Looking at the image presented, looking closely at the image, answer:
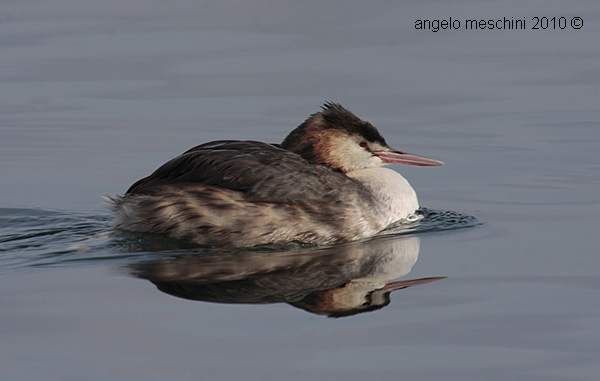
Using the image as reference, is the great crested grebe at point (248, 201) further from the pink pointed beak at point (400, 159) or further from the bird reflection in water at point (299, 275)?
the pink pointed beak at point (400, 159)

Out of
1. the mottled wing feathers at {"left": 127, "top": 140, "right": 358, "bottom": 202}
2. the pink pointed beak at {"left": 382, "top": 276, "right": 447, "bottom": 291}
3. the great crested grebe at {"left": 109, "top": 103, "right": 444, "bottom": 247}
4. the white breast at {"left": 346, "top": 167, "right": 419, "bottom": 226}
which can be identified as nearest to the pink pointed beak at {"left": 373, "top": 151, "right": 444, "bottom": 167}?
the white breast at {"left": 346, "top": 167, "right": 419, "bottom": 226}

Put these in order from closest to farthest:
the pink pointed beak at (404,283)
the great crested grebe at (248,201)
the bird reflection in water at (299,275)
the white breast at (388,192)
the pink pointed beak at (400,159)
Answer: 1. the bird reflection in water at (299,275)
2. the pink pointed beak at (404,283)
3. the great crested grebe at (248,201)
4. the white breast at (388,192)
5. the pink pointed beak at (400,159)

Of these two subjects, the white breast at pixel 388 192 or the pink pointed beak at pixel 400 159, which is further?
the pink pointed beak at pixel 400 159

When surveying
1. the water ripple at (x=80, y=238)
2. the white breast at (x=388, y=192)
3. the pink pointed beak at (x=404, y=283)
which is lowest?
the pink pointed beak at (x=404, y=283)

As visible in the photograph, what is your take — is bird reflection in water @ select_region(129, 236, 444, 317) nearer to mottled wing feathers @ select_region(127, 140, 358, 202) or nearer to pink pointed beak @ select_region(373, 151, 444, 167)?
mottled wing feathers @ select_region(127, 140, 358, 202)

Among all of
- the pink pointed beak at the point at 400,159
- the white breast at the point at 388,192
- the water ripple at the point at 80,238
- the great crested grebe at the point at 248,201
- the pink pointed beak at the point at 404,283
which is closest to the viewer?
the pink pointed beak at the point at 404,283

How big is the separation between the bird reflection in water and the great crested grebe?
251 millimetres

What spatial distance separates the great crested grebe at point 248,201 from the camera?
299 inches

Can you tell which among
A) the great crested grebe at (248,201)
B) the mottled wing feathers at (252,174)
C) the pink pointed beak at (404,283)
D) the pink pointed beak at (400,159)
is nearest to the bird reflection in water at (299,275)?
the pink pointed beak at (404,283)

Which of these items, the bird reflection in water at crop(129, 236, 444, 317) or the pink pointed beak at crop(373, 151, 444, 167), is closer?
the bird reflection in water at crop(129, 236, 444, 317)

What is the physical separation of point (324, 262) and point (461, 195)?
2.76 meters

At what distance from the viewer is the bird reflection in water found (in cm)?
612

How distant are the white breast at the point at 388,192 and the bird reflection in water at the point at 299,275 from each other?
23.2 inches

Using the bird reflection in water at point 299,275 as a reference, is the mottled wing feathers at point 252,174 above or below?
above
